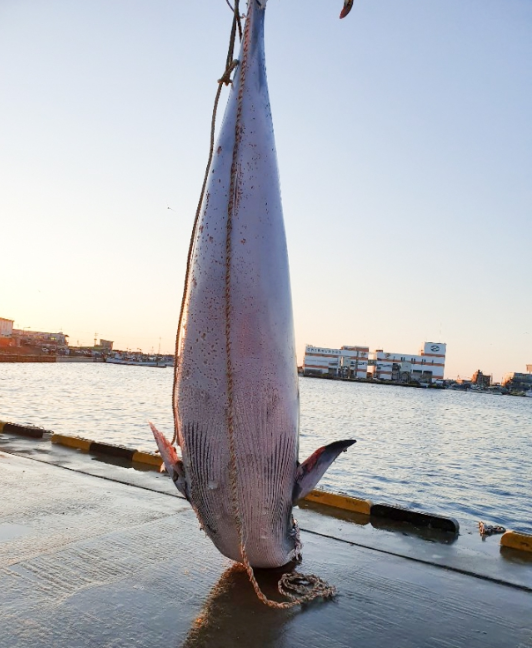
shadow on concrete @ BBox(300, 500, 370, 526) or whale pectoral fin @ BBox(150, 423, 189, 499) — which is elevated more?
whale pectoral fin @ BBox(150, 423, 189, 499)

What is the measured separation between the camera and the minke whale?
9.71 ft

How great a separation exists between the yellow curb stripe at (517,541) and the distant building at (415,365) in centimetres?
13046

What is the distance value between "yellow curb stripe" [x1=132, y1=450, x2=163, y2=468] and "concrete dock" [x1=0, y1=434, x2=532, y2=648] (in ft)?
6.97

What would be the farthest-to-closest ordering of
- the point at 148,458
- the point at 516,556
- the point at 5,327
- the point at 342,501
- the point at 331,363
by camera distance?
the point at 331,363
the point at 5,327
the point at 148,458
the point at 342,501
the point at 516,556

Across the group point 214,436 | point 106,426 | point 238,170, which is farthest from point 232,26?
point 106,426

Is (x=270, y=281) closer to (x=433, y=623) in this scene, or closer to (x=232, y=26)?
(x=232, y=26)

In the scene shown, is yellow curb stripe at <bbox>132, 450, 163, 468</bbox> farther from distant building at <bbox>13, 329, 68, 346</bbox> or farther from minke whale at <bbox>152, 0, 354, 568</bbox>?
distant building at <bbox>13, 329, 68, 346</bbox>

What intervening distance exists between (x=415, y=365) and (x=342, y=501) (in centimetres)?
13180

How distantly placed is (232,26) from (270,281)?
1606 mm

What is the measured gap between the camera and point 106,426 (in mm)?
21906

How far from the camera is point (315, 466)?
313 centimetres

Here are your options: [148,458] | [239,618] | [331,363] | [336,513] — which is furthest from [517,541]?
[331,363]

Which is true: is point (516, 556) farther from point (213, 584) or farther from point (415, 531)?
point (213, 584)

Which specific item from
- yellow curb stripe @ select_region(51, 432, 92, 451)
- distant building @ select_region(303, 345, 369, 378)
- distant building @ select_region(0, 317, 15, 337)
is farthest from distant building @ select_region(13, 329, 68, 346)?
yellow curb stripe @ select_region(51, 432, 92, 451)
